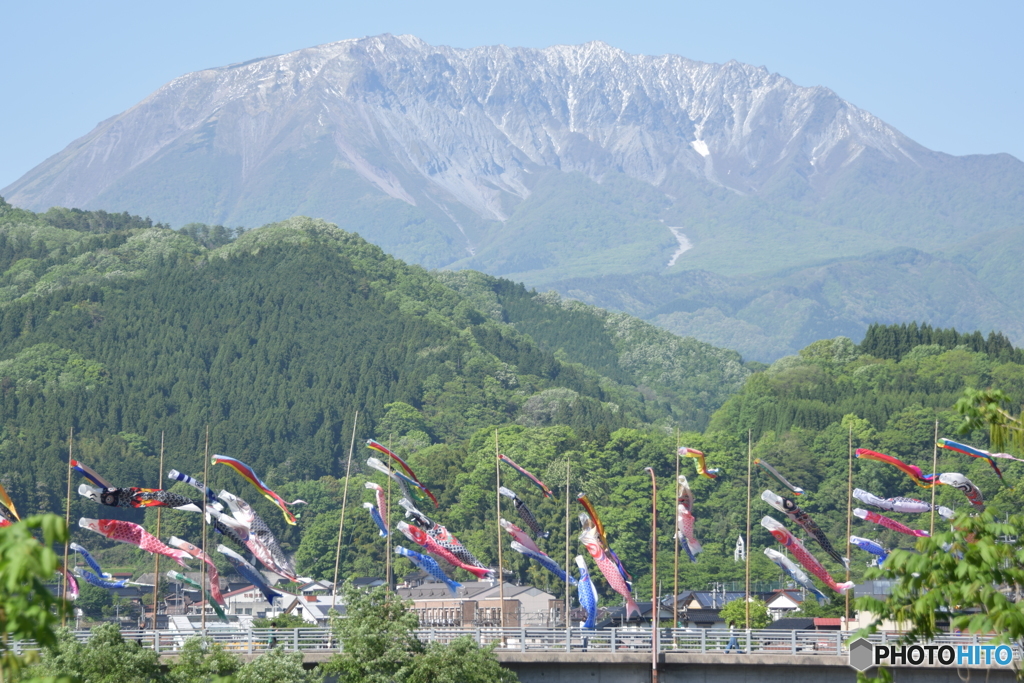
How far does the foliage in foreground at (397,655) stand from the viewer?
163 feet

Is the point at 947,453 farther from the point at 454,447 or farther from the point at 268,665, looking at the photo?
the point at 268,665

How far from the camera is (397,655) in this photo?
165 ft

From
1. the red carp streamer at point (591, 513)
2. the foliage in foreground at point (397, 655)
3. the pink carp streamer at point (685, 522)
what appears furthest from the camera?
the pink carp streamer at point (685, 522)

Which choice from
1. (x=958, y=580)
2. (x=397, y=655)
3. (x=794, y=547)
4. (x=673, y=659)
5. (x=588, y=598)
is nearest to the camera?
(x=958, y=580)

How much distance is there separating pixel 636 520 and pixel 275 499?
72116 mm

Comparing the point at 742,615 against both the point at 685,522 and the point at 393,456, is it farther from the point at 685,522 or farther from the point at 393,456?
the point at 393,456

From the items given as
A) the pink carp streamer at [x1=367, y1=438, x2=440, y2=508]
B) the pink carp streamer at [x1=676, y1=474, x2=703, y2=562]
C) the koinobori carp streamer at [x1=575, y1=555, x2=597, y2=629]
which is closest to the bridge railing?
the koinobori carp streamer at [x1=575, y1=555, x2=597, y2=629]

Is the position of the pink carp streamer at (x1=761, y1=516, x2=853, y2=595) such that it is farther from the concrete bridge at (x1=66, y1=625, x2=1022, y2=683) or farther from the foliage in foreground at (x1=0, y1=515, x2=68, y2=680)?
the foliage in foreground at (x1=0, y1=515, x2=68, y2=680)

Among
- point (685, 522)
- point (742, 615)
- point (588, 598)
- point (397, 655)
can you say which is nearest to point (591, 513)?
point (588, 598)

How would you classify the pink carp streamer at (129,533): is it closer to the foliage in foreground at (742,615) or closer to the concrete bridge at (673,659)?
the concrete bridge at (673,659)

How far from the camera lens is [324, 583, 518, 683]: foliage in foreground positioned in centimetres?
4956

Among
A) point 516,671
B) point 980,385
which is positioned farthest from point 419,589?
point 980,385

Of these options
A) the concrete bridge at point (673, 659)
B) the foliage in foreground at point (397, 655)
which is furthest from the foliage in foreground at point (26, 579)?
the concrete bridge at point (673, 659)

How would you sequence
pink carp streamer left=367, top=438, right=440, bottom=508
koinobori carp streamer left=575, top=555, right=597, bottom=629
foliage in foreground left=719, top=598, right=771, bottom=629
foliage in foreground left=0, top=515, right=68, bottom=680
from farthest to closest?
foliage in foreground left=719, top=598, right=771, bottom=629
pink carp streamer left=367, top=438, right=440, bottom=508
koinobori carp streamer left=575, top=555, right=597, bottom=629
foliage in foreground left=0, top=515, right=68, bottom=680
